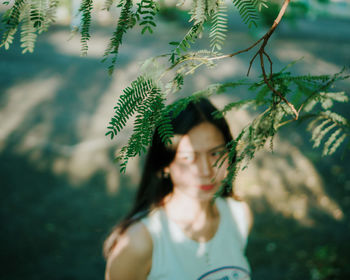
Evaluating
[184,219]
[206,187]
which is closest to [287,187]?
[184,219]

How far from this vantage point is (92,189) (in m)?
5.92

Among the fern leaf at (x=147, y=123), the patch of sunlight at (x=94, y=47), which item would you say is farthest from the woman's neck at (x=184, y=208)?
the patch of sunlight at (x=94, y=47)

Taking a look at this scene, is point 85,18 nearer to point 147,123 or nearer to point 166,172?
point 147,123

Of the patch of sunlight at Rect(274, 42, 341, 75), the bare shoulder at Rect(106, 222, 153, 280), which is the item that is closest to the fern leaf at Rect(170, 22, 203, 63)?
the bare shoulder at Rect(106, 222, 153, 280)

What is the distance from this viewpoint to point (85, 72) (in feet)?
36.1

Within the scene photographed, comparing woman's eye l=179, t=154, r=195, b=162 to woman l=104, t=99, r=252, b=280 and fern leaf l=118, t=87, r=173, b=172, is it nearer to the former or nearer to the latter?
woman l=104, t=99, r=252, b=280

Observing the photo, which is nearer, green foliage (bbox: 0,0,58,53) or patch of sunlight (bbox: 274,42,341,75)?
green foliage (bbox: 0,0,58,53)

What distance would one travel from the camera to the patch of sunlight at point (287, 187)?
18.0 feet

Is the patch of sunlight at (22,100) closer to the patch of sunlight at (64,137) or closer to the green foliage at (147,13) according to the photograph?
the patch of sunlight at (64,137)

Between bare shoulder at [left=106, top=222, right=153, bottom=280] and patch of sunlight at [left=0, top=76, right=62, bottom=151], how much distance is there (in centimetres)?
581

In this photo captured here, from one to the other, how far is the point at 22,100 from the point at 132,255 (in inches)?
323

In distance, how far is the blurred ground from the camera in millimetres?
4586

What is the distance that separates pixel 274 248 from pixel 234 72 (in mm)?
7249

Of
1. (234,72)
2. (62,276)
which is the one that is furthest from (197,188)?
(234,72)
